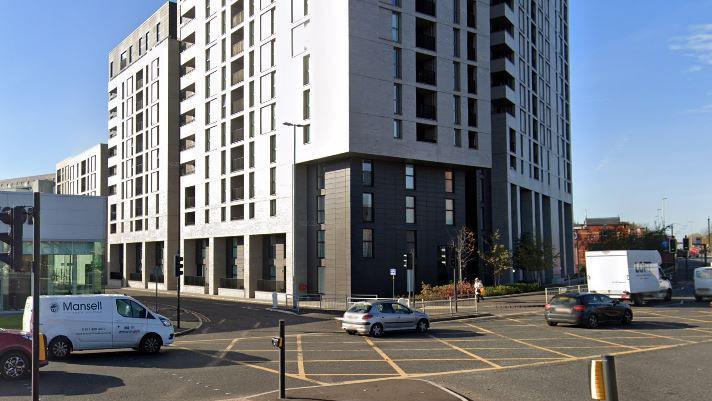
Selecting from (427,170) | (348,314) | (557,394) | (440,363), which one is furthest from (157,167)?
(557,394)

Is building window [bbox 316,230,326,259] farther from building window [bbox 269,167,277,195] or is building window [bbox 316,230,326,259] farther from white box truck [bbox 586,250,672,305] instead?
white box truck [bbox 586,250,672,305]

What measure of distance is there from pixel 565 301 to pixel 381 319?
27.1 feet

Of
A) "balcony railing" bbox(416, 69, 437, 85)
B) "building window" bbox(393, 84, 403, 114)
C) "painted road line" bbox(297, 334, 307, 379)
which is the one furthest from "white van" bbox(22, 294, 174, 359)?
"balcony railing" bbox(416, 69, 437, 85)

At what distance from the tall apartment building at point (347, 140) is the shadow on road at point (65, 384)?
83.1ft

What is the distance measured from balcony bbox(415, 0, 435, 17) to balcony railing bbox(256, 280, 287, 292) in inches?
963

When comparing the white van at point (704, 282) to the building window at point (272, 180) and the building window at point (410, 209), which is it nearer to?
the building window at point (410, 209)

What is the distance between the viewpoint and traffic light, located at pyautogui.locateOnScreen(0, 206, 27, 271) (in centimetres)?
899

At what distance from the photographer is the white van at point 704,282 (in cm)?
3871

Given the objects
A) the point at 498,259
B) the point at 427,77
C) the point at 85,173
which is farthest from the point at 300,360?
the point at 85,173

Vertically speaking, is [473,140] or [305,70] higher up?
[305,70]

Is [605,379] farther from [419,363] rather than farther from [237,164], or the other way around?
[237,164]

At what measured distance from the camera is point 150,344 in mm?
19078

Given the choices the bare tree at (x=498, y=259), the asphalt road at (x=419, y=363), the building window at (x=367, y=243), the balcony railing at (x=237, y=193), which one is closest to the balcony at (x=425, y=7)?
the building window at (x=367, y=243)

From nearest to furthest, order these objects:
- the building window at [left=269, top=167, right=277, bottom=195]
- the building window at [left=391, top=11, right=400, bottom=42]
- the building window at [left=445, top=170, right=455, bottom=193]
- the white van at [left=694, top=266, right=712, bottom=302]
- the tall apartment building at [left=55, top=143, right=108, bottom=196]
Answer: the white van at [left=694, top=266, right=712, bottom=302] < the building window at [left=391, top=11, right=400, bottom=42] < the building window at [left=269, top=167, right=277, bottom=195] < the building window at [left=445, top=170, right=455, bottom=193] < the tall apartment building at [left=55, top=143, right=108, bottom=196]
